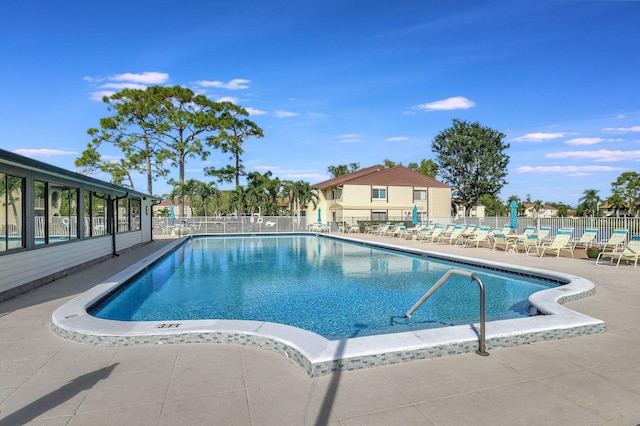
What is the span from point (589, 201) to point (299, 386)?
216 ft

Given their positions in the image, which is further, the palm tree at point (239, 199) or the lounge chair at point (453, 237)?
the palm tree at point (239, 199)

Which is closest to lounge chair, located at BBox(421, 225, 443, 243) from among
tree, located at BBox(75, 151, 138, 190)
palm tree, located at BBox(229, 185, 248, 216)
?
palm tree, located at BBox(229, 185, 248, 216)

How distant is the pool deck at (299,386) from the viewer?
2523mm

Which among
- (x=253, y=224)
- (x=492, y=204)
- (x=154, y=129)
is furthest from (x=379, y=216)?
(x=154, y=129)

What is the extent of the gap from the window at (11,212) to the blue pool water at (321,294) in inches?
74.3

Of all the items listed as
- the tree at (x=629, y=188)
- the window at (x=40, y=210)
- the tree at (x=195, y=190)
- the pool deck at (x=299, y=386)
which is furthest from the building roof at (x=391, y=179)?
the tree at (x=629, y=188)

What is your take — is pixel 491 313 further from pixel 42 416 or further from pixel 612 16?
pixel 612 16

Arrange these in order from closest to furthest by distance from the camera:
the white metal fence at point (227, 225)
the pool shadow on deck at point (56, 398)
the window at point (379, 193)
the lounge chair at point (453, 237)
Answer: the pool shadow on deck at point (56, 398) → the lounge chair at point (453, 237) → the white metal fence at point (227, 225) → the window at point (379, 193)

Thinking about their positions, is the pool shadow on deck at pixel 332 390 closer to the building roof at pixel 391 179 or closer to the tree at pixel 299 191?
the building roof at pixel 391 179

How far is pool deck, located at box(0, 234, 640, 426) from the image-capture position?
252 cm

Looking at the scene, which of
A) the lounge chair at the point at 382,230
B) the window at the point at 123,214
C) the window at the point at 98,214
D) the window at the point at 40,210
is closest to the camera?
the window at the point at 40,210

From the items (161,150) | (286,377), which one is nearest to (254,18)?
(286,377)

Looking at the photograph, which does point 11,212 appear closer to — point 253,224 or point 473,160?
point 253,224

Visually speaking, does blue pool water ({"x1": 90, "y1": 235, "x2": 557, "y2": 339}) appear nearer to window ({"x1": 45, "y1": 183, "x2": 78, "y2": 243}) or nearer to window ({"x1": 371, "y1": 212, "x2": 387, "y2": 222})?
window ({"x1": 45, "y1": 183, "x2": 78, "y2": 243})
